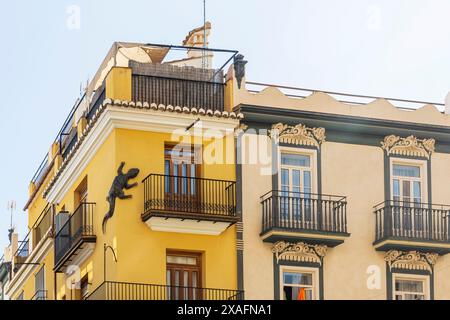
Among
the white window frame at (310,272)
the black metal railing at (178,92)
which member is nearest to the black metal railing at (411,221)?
the white window frame at (310,272)

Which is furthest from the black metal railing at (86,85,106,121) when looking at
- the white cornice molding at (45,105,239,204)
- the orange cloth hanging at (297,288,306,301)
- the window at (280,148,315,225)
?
the orange cloth hanging at (297,288,306,301)

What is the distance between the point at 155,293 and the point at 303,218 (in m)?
4.68

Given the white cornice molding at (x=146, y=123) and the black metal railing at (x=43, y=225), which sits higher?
the white cornice molding at (x=146, y=123)

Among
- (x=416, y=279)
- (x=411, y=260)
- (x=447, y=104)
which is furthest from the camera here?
(x=447, y=104)

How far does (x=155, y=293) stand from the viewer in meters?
41.9

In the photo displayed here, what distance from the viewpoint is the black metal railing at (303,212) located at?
143 ft

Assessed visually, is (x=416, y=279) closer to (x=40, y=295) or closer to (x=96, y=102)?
(x=96, y=102)

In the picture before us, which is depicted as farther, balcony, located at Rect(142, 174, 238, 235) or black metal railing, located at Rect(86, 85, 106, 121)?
black metal railing, located at Rect(86, 85, 106, 121)

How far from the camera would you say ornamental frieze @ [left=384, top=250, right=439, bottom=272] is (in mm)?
44438

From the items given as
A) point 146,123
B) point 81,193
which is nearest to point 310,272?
point 146,123

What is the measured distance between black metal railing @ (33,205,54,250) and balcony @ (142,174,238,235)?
7.54 meters

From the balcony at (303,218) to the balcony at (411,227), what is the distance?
1065 millimetres

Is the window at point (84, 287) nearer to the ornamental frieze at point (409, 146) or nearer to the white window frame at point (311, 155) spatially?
the white window frame at point (311, 155)

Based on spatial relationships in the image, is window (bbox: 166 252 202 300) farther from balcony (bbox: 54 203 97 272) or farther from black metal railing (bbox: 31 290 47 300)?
black metal railing (bbox: 31 290 47 300)
